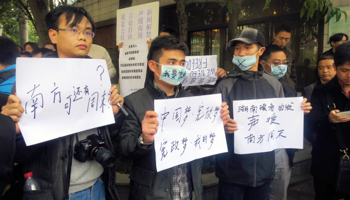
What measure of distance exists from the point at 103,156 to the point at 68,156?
0.24 metres

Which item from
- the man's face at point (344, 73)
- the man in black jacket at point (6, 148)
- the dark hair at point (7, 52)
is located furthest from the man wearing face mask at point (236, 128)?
the dark hair at point (7, 52)

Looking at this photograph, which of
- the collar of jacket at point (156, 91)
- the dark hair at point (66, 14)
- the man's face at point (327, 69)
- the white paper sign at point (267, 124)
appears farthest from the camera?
the man's face at point (327, 69)

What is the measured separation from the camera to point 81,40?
5.38ft

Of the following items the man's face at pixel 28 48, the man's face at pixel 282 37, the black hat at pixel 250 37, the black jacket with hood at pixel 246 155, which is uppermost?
the man's face at pixel 28 48

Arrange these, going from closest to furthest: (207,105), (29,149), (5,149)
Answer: (5,149) → (29,149) → (207,105)

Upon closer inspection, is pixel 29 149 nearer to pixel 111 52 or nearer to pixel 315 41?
pixel 111 52

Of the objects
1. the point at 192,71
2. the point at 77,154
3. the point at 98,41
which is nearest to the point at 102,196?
the point at 77,154

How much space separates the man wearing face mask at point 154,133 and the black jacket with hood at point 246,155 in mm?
312

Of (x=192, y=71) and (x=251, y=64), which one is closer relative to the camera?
(x=251, y=64)

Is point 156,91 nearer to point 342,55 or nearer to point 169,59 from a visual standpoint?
point 169,59

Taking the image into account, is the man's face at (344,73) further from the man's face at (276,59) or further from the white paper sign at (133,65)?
the white paper sign at (133,65)

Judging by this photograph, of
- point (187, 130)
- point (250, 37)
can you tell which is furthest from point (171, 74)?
point (250, 37)

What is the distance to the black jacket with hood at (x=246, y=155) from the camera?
198 centimetres

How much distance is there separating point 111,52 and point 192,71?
3.59 m
